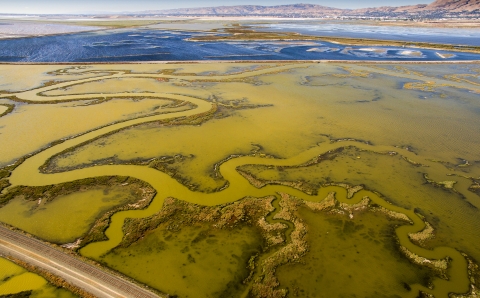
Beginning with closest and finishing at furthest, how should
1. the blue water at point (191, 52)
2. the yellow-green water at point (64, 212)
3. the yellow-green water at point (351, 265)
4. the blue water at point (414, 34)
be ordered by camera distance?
1. the yellow-green water at point (351, 265)
2. the yellow-green water at point (64, 212)
3. the blue water at point (191, 52)
4. the blue water at point (414, 34)

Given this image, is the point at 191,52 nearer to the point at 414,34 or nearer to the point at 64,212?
the point at 64,212

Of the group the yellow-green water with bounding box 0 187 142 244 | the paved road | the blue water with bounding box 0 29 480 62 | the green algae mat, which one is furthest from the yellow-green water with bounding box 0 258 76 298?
the blue water with bounding box 0 29 480 62

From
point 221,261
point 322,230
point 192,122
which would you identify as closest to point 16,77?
point 192,122

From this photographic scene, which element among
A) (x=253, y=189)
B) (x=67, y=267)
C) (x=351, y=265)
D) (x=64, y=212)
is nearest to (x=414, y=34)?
(x=253, y=189)

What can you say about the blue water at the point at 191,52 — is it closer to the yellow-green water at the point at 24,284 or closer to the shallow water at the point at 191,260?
the shallow water at the point at 191,260

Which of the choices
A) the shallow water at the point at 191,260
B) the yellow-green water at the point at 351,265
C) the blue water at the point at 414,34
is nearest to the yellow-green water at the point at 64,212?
the shallow water at the point at 191,260

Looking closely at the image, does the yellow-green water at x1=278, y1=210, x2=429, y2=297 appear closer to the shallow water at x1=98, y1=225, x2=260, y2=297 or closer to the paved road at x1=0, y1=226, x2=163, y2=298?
the shallow water at x1=98, y1=225, x2=260, y2=297

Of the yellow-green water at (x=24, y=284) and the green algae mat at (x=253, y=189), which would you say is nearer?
the yellow-green water at (x=24, y=284)

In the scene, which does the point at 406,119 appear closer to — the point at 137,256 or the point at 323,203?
the point at 323,203
